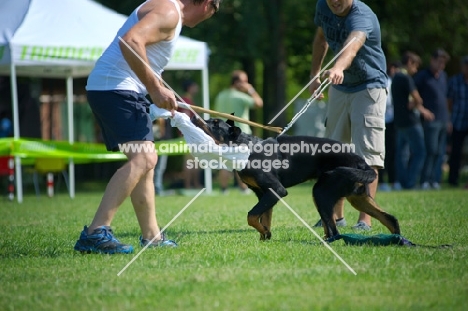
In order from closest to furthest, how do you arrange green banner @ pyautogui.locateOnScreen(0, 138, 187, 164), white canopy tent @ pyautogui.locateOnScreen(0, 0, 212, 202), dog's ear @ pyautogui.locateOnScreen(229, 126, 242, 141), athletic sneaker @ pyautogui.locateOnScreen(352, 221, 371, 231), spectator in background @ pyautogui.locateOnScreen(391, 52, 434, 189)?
1. dog's ear @ pyautogui.locateOnScreen(229, 126, 242, 141)
2. athletic sneaker @ pyautogui.locateOnScreen(352, 221, 371, 231)
3. white canopy tent @ pyautogui.locateOnScreen(0, 0, 212, 202)
4. green banner @ pyautogui.locateOnScreen(0, 138, 187, 164)
5. spectator in background @ pyautogui.locateOnScreen(391, 52, 434, 189)

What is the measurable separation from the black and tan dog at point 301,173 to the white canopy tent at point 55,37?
21.1ft

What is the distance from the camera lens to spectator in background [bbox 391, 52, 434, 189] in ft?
41.6

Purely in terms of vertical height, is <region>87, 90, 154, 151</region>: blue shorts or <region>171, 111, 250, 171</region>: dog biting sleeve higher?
<region>87, 90, 154, 151</region>: blue shorts

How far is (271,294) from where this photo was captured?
3.88m

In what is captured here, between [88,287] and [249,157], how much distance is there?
6.31 feet

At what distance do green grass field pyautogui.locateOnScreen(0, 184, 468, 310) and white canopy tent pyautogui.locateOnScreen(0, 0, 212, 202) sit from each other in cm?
483

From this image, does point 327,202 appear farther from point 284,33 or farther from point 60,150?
point 284,33

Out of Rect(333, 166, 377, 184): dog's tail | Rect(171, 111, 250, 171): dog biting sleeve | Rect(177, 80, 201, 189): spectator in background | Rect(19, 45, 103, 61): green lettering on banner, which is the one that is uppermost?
Rect(19, 45, 103, 61): green lettering on banner

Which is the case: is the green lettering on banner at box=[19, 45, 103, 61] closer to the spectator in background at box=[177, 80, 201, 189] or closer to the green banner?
the green banner

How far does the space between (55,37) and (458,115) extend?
7.46 m

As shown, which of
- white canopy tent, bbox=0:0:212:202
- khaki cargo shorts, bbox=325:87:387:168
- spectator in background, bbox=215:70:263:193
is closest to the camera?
khaki cargo shorts, bbox=325:87:387:168

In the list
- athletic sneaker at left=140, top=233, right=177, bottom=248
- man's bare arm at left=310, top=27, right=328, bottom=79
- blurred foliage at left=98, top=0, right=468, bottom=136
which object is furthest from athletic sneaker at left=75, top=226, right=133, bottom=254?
blurred foliage at left=98, top=0, right=468, bottom=136

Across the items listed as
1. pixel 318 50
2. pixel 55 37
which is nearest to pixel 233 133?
pixel 318 50

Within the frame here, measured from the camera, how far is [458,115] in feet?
45.2
